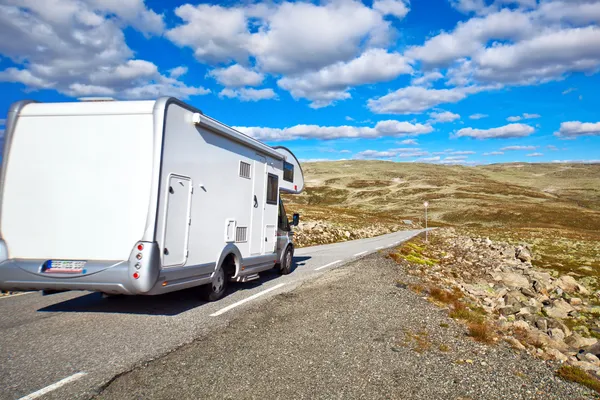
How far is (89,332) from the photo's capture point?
675 centimetres

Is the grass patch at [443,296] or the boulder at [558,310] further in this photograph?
the boulder at [558,310]

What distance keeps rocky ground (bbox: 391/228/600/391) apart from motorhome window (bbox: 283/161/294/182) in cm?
495

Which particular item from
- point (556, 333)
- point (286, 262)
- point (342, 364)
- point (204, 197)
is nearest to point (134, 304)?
point (204, 197)

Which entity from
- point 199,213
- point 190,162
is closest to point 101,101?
point 190,162

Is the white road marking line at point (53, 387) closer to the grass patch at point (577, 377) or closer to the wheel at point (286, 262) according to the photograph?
the grass patch at point (577, 377)

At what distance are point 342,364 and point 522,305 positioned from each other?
33.6 ft

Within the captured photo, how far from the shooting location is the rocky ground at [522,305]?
24.9ft

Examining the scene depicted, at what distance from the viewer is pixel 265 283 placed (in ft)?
38.5

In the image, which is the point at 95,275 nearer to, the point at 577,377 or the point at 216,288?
the point at 216,288

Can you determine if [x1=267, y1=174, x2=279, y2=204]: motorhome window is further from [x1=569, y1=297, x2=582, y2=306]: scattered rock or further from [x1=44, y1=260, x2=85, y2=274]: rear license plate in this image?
[x1=569, y1=297, x2=582, y2=306]: scattered rock

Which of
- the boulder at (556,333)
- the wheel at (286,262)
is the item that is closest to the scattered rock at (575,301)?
the boulder at (556,333)

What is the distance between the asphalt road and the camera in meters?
4.92

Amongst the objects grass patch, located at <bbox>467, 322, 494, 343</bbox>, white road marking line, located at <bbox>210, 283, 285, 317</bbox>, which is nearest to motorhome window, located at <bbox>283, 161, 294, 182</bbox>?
white road marking line, located at <bbox>210, 283, 285, 317</bbox>

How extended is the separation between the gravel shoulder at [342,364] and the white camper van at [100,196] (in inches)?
70.4
